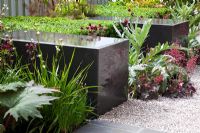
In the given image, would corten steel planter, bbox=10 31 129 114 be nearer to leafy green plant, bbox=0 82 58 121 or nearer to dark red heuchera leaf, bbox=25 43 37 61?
dark red heuchera leaf, bbox=25 43 37 61

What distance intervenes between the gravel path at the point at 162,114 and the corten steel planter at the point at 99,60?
143 mm

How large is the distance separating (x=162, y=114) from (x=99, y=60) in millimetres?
932

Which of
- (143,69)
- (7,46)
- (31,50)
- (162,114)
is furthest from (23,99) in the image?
(143,69)


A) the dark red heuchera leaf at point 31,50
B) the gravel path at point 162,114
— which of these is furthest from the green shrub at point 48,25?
the gravel path at point 162,114

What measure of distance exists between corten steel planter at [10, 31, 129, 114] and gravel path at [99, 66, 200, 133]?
0.14 m

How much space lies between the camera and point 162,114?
4594 millimetres

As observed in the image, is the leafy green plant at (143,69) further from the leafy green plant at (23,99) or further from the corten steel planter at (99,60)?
the leafy green plant at (23,99)

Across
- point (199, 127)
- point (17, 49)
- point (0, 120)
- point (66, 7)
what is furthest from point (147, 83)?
point (66, 7)

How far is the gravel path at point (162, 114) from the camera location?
4.23 m

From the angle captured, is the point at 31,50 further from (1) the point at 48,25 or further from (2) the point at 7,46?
(1) the point at 48,25

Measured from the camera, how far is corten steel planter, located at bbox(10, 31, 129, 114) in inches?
167

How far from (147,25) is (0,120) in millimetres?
2653

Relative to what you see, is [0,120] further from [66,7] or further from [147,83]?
[66,7]

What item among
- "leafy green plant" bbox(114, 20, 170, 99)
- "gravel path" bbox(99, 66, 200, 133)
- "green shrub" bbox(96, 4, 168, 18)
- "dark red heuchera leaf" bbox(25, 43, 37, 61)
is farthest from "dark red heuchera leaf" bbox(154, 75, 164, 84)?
"green shrub" bbox(96, 4, 168, 18)
